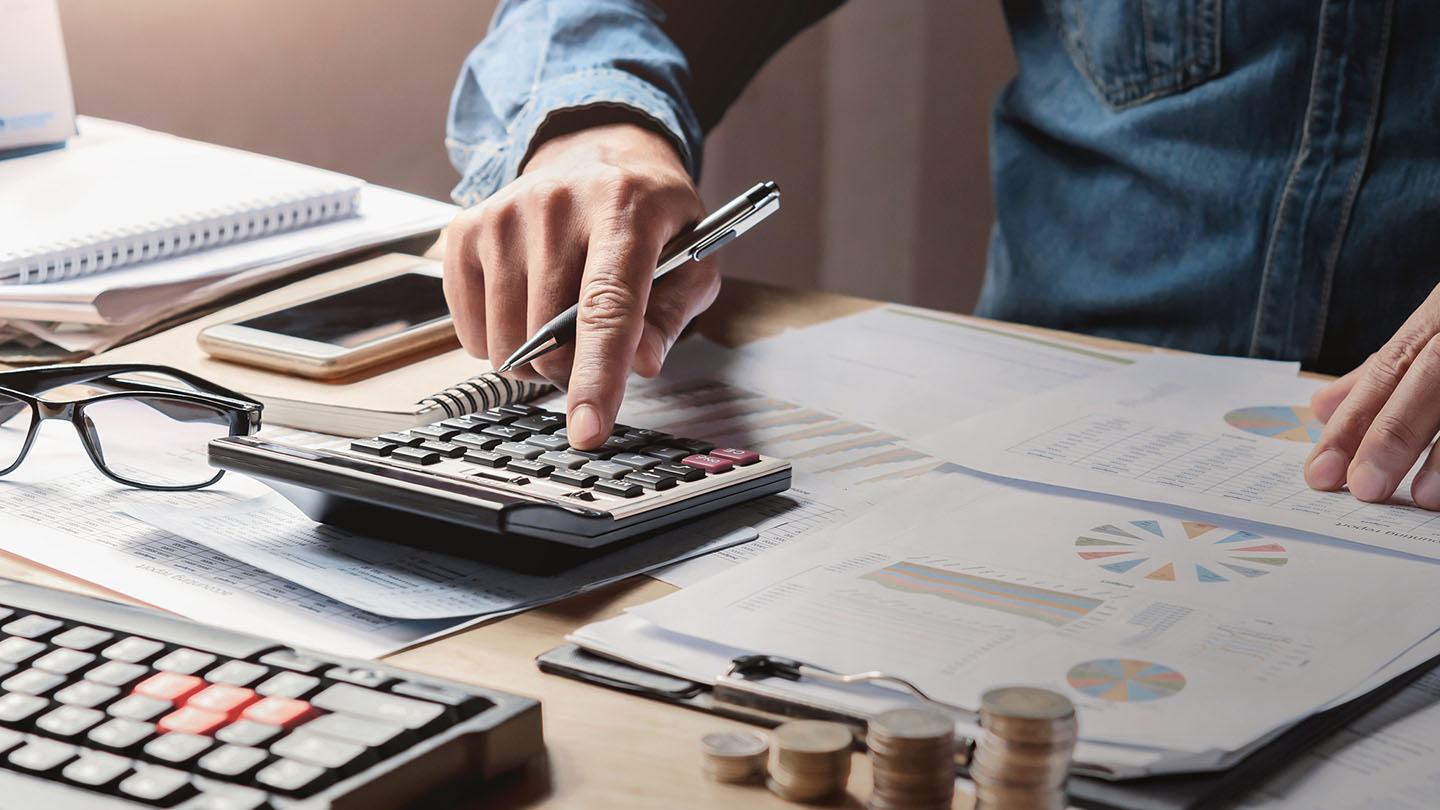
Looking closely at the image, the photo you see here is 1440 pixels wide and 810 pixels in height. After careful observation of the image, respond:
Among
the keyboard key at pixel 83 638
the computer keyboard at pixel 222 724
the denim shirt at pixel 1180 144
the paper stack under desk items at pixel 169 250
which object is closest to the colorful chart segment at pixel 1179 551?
the computer keyboard at pixel 222 724

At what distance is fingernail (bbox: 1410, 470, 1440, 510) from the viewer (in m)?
0.60

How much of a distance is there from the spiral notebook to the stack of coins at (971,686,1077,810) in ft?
1.35

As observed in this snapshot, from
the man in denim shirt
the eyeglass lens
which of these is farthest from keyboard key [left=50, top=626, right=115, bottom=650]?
the man in denim shirt

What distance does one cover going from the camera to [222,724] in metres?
0.38

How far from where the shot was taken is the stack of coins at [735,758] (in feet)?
1.26

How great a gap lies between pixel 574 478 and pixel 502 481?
0.03m

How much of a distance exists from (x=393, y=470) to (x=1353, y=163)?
700mm

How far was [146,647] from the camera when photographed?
0.42 meters

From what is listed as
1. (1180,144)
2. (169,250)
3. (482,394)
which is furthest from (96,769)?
(1180,144)

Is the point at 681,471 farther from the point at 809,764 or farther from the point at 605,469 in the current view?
the point at 809,764

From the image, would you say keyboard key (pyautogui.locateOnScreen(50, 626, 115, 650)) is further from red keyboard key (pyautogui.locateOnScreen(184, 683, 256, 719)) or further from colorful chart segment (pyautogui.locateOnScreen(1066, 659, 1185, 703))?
colorful chart segment (pyautogui.locateOnScreen(1066, 659, 1185, 703))

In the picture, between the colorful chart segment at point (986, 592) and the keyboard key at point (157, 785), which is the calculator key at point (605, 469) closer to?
the colorful chart segment at point (986, 592)

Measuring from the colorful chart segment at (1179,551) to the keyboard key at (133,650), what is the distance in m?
0.33

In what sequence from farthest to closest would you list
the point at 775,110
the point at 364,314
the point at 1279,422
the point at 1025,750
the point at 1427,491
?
1. the point at 775,110
2. the point at 364,314
3. the point at 1279,422
4. the point at 1427,491
5. the point at 1025,750
